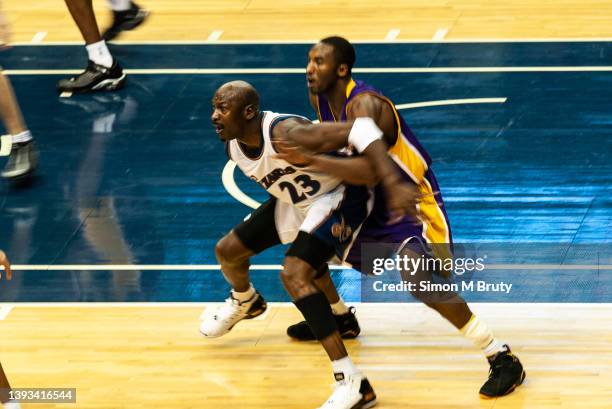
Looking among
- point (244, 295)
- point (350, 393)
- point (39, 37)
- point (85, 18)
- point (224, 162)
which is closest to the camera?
point (350, 393)

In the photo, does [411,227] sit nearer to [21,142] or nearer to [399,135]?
[399,135]

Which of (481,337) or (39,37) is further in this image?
(39,37)

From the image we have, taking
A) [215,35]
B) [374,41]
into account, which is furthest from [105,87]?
[374,41]

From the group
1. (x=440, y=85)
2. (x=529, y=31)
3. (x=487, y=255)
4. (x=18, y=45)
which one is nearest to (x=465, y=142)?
(x=440, y=85)

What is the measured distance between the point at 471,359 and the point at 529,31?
5757mm

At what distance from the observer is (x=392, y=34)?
39.6ft

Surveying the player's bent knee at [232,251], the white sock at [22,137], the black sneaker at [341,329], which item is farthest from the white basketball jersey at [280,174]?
the white sock at [22,137]

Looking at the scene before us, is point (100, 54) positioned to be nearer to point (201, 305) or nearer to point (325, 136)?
point (201, 305)

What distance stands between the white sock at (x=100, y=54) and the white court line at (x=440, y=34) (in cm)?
287

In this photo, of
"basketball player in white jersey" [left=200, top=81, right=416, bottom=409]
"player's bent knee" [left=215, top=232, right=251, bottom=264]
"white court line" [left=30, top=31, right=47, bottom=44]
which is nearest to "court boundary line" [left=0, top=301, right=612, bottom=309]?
"player's bent knee" [left=215, top=232, right=251, bottom=264]

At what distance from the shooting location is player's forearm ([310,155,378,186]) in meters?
6.05

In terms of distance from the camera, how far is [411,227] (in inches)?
253

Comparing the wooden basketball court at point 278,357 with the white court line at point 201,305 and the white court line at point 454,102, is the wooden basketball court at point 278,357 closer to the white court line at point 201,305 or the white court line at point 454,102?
the white court line at point 201,305

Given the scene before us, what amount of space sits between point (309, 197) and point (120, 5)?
19.6 ft
